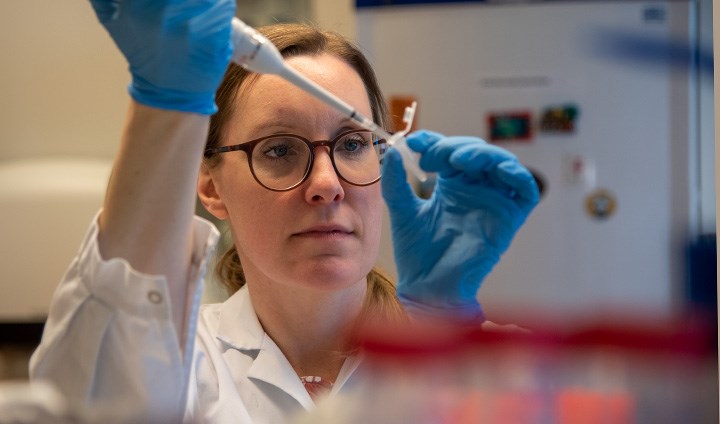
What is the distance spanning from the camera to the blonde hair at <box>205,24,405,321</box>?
4.51ft

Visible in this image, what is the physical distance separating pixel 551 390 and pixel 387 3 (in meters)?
2.99

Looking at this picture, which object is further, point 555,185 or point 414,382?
point 555,185

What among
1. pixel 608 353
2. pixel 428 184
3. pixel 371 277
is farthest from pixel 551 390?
pixel 428 184

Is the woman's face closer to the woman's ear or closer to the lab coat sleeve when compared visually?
the woman's ear

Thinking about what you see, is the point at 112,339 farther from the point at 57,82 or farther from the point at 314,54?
the point at 57,82

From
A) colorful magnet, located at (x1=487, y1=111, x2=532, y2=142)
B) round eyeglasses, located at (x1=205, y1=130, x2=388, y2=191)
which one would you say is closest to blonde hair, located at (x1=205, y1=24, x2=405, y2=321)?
round eyeglasses, located at (x1=205, y1=130, x2=388, y2=191)

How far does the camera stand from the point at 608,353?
1.73 ft

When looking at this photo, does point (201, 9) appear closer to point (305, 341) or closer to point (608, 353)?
point (608, 353)

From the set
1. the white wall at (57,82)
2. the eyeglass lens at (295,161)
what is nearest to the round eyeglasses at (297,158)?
the eyeglass lens at (295,161)

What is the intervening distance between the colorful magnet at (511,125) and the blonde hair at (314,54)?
194 centimetres

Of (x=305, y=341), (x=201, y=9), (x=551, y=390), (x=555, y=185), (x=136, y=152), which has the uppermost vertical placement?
(x=201, y=9)

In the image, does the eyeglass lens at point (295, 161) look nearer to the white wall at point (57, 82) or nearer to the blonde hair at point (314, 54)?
the blonde hair at point (314, 54)

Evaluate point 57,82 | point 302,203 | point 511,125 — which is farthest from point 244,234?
point 511,125

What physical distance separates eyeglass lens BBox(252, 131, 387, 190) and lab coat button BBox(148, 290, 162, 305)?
0.46 metres
